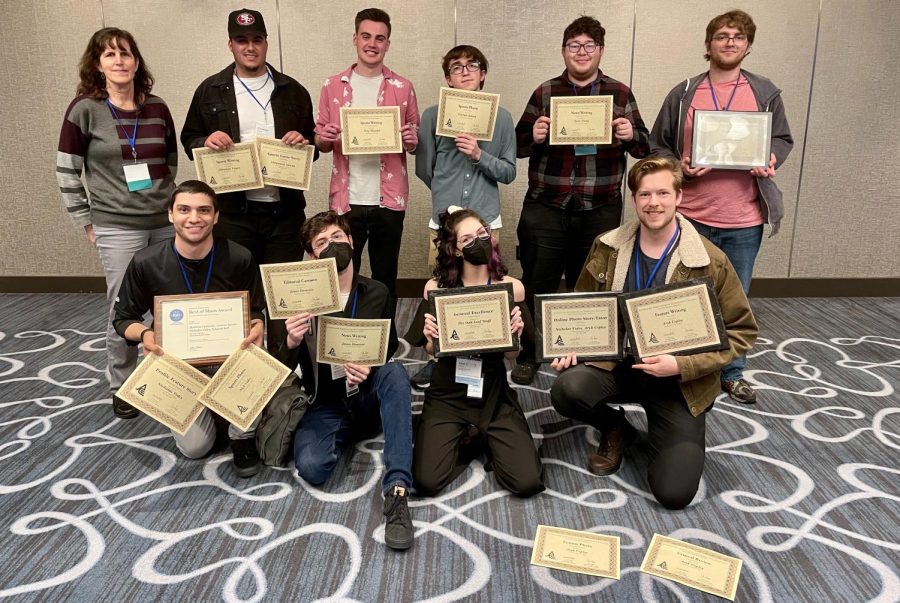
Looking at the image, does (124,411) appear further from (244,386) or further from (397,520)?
(397,520)

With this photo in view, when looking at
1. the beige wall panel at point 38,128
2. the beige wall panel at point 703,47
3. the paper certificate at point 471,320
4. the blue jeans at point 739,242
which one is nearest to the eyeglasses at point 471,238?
the paper certificate at point 471,320

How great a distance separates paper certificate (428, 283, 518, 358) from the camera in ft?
7.83

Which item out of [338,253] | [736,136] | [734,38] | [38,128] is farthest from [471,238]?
[38,128]

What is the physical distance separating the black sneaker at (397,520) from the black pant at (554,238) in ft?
3.84

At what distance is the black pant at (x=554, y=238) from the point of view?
10.3 feet

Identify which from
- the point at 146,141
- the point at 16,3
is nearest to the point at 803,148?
the point at 146,141

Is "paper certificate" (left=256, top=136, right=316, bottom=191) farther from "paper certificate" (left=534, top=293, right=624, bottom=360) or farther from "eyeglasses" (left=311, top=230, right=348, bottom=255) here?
"paper certificate" (left=534, top=293, right=624, bottom=360)

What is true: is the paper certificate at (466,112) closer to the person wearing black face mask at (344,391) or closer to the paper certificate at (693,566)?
the person wearing black face mask at (344,391)

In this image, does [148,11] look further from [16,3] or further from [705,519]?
[705,519]

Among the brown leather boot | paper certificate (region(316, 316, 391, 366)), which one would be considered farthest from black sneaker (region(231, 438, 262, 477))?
the brown leather boot

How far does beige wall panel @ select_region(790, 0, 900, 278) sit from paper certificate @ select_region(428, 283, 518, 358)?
3.07 metres

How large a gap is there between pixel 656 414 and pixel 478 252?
35.1 inches

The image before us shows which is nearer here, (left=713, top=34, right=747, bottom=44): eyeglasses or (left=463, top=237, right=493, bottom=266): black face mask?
(left=463, top=237, right=493, bottom=266): black face mask

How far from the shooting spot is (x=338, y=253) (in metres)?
2.46
